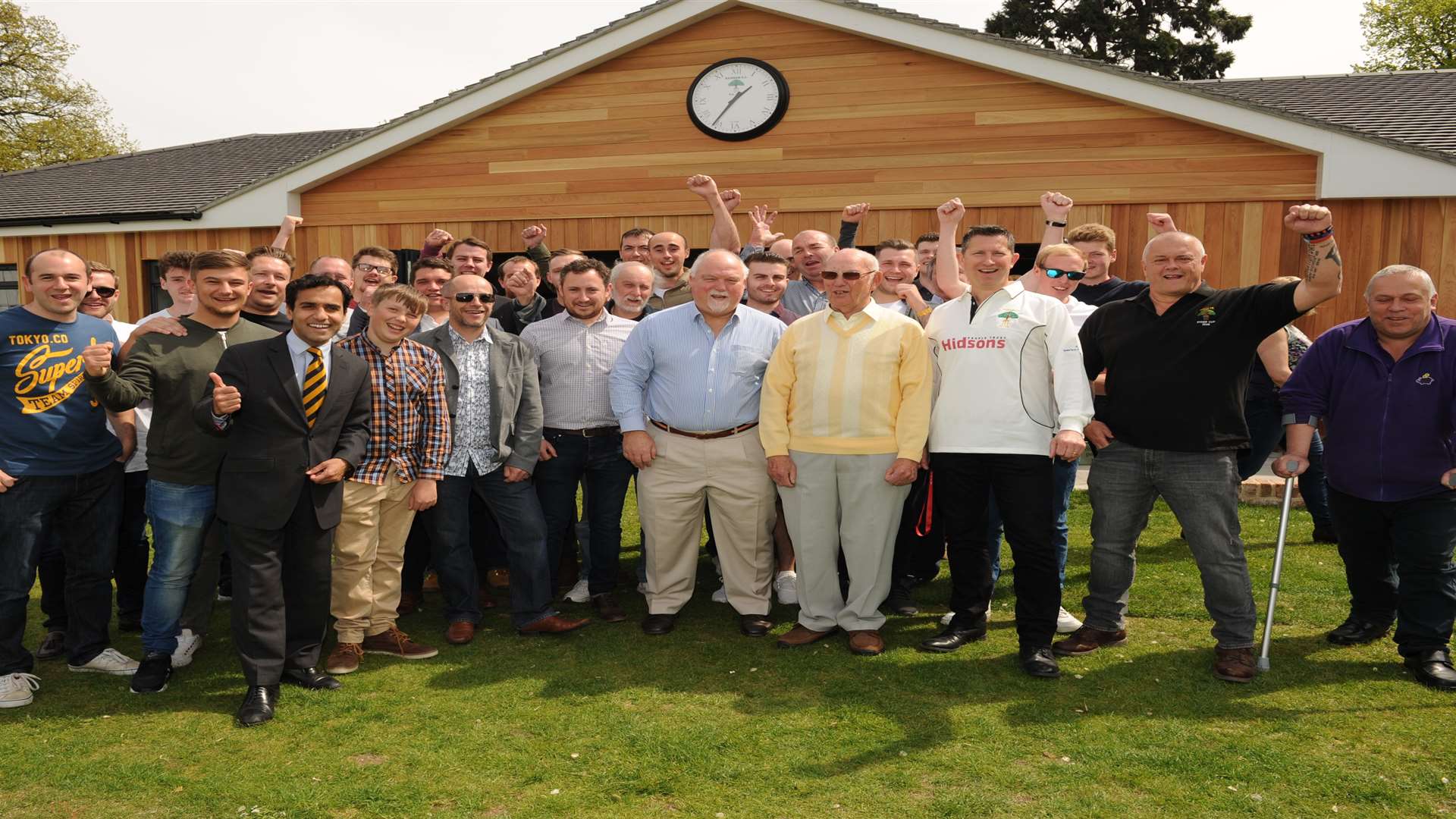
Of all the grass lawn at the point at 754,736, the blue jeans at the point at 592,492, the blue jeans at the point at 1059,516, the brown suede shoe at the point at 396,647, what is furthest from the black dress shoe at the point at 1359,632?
the brown suede shoe at the point at 396,647

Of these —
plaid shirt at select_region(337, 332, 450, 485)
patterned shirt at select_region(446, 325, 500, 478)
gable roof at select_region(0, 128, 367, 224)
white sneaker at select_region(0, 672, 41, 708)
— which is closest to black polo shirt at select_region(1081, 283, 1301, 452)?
patterned shirt at select_region(446, 325, 500, 478)

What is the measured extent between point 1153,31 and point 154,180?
2914 cm

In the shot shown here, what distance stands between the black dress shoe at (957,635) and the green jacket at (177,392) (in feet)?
11.2

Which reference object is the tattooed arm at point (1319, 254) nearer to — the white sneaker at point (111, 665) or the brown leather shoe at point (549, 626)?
the brown leather shoe at point (549, 626)

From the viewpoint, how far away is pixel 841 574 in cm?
571

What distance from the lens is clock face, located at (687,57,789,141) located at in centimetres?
1051

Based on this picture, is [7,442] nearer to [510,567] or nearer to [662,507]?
[510,567]

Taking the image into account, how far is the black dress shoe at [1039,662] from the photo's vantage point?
4391 millimetres

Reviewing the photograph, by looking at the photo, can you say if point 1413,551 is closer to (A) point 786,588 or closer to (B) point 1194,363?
(B) point 1194,363

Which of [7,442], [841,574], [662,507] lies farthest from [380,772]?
[841,574]

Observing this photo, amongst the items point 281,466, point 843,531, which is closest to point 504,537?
point 281,466

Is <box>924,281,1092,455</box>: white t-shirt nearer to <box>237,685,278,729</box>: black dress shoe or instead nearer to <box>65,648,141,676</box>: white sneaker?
<box>237,685,278,729</box>: black dress shoe

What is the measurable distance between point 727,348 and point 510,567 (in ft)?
5.40

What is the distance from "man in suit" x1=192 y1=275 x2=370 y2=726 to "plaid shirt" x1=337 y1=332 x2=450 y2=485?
8.7 inches
